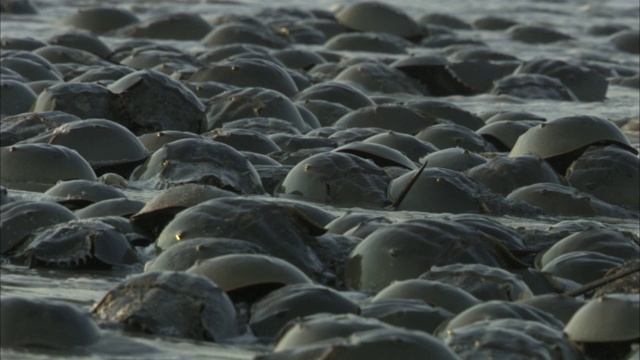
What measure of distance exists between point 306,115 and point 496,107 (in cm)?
268

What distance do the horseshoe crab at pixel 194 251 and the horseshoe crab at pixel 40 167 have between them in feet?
6.07

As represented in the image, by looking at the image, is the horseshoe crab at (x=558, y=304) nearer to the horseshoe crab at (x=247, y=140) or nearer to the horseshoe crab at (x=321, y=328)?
the horseshoe crab at (x=321, y=328)

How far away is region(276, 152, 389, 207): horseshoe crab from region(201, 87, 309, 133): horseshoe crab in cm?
195

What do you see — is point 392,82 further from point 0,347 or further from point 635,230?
point 0,347

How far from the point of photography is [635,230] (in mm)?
6609

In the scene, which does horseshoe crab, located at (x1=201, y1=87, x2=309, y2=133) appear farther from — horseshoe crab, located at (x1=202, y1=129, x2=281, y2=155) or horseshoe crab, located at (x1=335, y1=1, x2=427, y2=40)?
horseshoe crab, located at (x1=335, y1=1, x2=427, y2=40)

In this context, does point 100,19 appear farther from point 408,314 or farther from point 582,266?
point 408,314

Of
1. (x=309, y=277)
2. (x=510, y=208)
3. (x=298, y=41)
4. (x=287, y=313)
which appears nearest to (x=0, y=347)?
(x=287, y=313)

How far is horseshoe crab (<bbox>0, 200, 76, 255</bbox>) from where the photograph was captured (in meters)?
5.09

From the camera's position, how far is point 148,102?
332 inches

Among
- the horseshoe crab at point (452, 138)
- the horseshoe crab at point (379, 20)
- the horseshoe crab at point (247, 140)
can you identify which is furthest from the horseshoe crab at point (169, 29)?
the horseshoe crab at point (247, 140)

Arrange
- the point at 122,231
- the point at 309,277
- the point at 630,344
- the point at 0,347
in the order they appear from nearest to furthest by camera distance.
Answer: the point at 0,347 < the point at 630,344 < the point at 309,277 < the point at 122,231

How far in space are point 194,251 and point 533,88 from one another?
25.1ft

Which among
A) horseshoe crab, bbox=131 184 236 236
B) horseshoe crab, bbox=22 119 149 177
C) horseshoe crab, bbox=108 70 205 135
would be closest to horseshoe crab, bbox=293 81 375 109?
horseshoe crab, bbox=108 70 205 135
